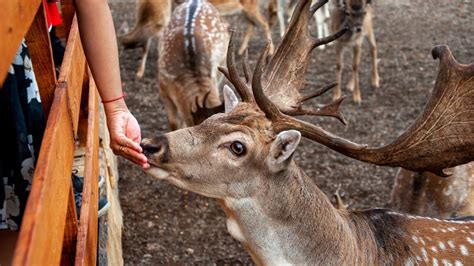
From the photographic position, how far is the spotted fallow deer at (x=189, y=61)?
18.3 ft

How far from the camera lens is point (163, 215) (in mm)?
4832

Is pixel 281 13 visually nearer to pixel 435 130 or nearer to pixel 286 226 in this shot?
pixel 435 130

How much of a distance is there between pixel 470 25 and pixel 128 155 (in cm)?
817

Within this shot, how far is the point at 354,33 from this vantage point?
22.7 ft

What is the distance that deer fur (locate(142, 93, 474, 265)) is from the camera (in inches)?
96.0

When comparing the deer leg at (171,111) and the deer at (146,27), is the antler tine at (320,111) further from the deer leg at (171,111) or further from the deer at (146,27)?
the deer at (146,27)

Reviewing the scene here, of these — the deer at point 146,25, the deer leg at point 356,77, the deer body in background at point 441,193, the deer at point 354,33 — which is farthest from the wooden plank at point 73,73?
the deer at point 146,25

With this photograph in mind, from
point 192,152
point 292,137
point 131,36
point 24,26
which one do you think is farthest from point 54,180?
point 131,36

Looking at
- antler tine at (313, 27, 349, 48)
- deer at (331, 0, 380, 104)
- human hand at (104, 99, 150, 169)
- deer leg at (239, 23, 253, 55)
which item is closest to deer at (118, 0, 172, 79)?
deer leg at (239, 23, 253, 55)

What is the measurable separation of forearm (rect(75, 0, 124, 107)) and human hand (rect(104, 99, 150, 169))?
31mm

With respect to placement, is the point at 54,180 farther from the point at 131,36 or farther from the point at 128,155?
the point at 131,36

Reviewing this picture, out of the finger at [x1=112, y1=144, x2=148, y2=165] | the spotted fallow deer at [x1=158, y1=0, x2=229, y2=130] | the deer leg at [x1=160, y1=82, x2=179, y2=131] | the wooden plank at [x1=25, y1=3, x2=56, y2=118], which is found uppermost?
the wooden plank at [x1=25, y1=3, x2=56, y2=118]

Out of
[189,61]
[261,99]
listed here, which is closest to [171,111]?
[189,61]

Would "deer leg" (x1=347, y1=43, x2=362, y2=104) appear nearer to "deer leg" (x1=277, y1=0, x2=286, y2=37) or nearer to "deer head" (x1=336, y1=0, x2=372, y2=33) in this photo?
"deer head" (x1=336, y1=0, x2=372, y2=33)
